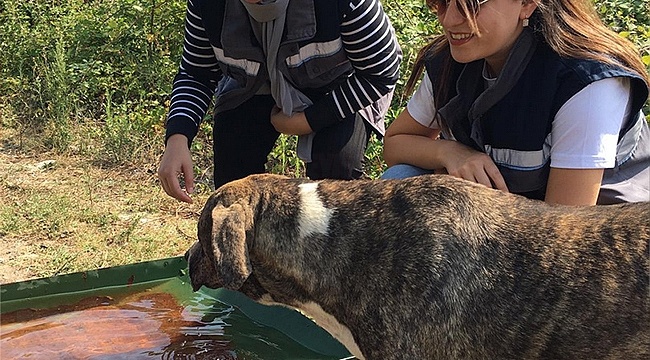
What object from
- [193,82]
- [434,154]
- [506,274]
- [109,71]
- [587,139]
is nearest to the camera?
[506,274]

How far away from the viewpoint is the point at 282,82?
474 centimetres

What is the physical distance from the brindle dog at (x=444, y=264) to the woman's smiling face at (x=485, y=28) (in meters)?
0.77

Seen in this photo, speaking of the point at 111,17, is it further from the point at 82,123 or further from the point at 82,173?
the point at 82,173

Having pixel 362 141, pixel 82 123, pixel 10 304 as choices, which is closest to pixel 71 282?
pixel 10 304

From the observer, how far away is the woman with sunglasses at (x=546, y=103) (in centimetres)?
374

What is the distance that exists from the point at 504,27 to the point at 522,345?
1429 mm

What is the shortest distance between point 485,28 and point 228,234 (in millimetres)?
1444

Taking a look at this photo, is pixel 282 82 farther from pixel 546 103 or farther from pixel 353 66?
pixel 546 103

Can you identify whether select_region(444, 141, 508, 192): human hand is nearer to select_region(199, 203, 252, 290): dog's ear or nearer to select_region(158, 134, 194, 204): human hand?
select_region(199, 203, 252, 290): dog's ear

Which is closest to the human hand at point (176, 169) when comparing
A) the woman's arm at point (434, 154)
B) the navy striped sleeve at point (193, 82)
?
the navy striped sleeve at point (193, 82)

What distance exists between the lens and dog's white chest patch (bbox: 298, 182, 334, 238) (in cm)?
344

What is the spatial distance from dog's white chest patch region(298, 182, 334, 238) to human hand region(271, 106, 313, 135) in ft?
4.46

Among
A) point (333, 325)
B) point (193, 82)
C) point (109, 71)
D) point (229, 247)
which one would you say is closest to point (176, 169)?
point (193, 82)

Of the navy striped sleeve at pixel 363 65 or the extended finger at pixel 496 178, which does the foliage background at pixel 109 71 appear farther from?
the extended finger at pixel 496 178
